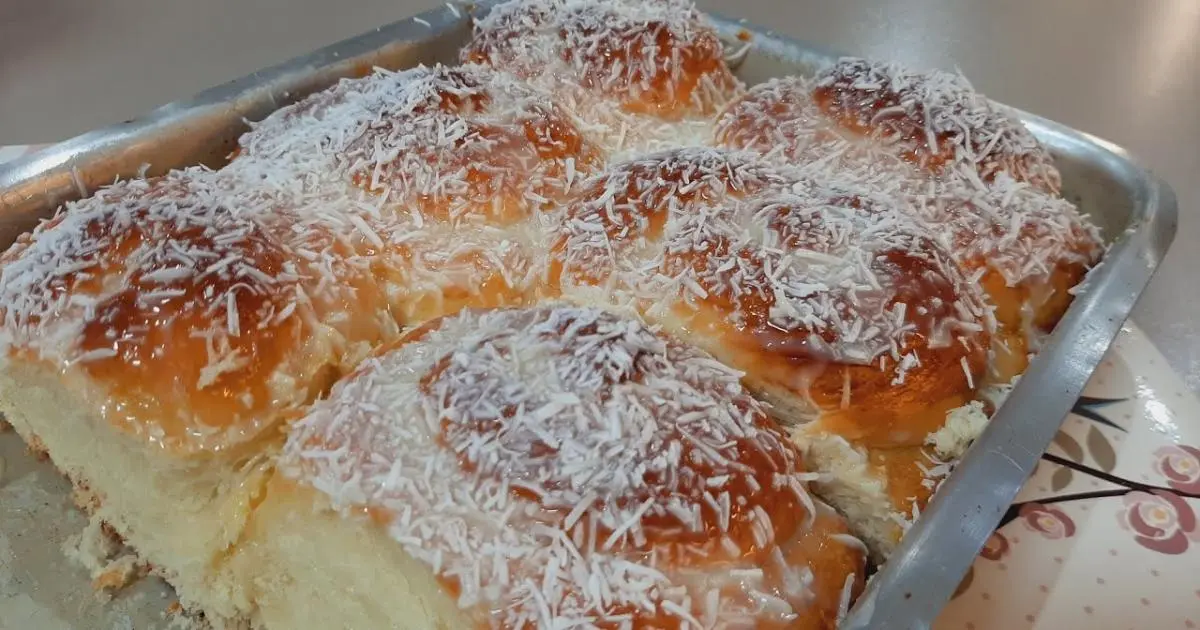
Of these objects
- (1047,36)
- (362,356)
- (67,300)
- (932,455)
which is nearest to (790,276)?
(932,455)

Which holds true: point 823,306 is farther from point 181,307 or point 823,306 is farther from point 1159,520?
point 181,307


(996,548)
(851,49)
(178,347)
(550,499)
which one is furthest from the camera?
(851,49)

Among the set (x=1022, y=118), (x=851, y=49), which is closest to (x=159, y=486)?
(x=1022, y=118)

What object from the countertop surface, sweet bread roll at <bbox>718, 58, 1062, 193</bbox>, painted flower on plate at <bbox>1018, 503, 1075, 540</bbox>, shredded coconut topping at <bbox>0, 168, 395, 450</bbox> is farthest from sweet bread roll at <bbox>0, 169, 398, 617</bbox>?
the countertop surface

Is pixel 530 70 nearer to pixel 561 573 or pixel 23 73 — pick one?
pixel 561 573

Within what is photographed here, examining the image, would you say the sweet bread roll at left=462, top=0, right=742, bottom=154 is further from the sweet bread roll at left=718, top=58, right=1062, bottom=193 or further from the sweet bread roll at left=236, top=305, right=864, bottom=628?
the sweet bread roll at left=236, top=305, right=864, bottom=628

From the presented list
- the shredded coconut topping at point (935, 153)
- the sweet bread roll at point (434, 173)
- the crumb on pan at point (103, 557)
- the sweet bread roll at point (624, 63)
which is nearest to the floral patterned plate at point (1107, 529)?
the shredded coconut topping at point (935, 153)
